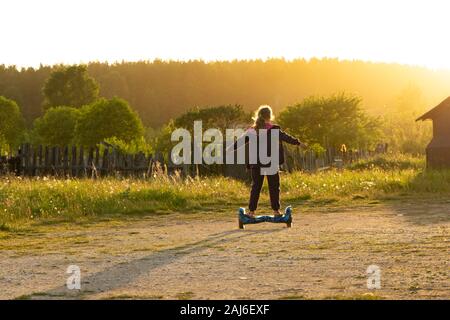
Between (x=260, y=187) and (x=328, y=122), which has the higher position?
(x=328, y=122)

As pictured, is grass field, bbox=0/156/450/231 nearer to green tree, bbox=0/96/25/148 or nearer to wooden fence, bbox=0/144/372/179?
wooden fence, bbox=0/144/372/179

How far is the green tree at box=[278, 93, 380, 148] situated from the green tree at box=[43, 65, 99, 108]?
123 ft

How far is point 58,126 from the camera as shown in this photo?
7244 centimetres

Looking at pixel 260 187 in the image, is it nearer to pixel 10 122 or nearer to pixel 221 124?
pixel 221 124

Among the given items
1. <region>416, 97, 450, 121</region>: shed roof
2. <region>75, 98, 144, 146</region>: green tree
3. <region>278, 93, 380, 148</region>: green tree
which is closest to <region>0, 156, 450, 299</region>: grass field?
<region>416, 97, 450, 121</region>: shed roof

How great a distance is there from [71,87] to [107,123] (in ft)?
92.5

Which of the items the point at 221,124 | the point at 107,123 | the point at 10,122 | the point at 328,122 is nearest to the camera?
the point at 221,124

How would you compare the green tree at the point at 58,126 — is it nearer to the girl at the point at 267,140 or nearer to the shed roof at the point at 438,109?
the shed roof at the point at 438,109

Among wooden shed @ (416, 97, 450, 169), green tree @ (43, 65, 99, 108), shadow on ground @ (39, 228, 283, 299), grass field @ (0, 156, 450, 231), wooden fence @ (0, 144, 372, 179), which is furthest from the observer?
green tree @ (43, 65, 99, 108)

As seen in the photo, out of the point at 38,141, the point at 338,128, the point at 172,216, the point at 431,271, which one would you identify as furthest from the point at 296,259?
the point at 38,141

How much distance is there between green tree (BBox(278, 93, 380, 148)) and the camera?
53116mm

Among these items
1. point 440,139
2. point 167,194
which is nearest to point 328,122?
point 440,139

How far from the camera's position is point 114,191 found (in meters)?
20.0

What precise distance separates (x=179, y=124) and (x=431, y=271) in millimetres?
46635
